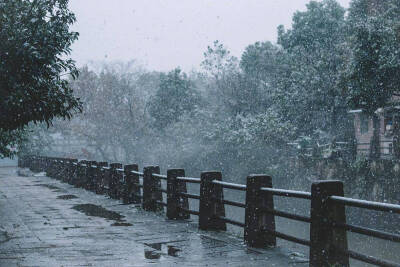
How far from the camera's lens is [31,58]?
11430 millimetres

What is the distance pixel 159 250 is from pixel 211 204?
220 cm

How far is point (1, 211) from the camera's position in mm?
15477

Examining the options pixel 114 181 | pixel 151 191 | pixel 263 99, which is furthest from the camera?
pixel 263 99

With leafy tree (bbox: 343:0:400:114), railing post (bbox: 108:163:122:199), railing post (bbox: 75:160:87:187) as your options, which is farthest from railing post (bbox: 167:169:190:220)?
leafy tree (bbox: 343:0:400:114)

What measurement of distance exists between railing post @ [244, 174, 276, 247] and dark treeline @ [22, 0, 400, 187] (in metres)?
19.0

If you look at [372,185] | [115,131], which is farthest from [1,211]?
[115,131]

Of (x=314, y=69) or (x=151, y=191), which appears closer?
(x=151, y=191)

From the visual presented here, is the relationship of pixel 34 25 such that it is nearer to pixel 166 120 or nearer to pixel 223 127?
pixel 223 127

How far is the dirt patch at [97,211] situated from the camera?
539 inches

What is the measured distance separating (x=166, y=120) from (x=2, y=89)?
45.4 meters

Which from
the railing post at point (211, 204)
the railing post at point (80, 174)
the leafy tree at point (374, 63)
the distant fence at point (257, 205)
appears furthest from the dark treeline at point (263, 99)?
the railing post at point (211, 204)

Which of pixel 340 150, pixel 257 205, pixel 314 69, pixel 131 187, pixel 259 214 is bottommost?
pixel 131 187

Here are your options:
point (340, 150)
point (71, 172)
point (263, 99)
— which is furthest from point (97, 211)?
point (263, 99)

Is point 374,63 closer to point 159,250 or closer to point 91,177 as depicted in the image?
point 91,177
